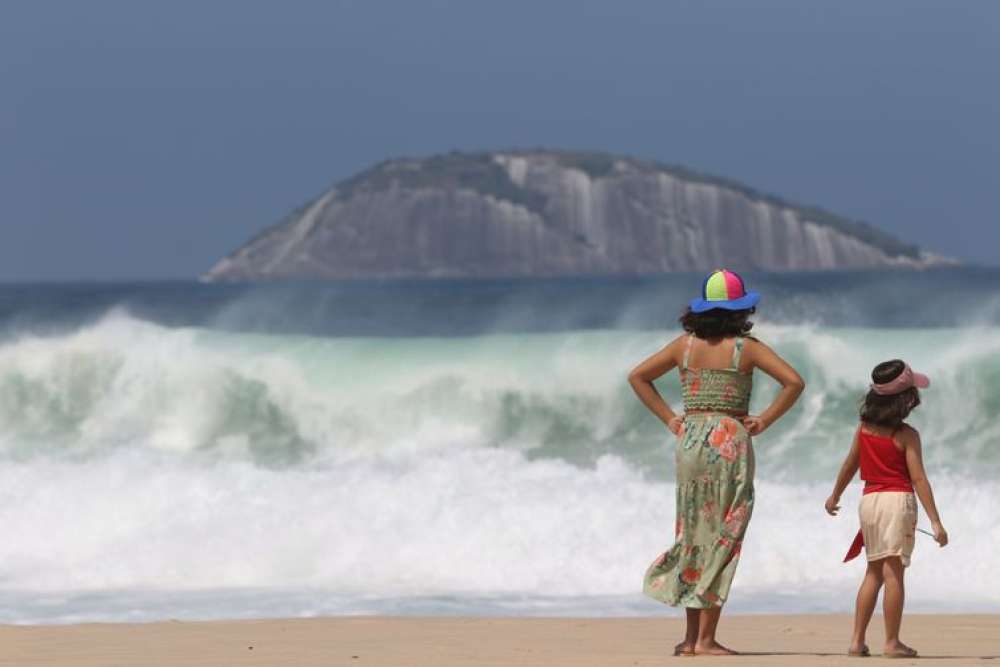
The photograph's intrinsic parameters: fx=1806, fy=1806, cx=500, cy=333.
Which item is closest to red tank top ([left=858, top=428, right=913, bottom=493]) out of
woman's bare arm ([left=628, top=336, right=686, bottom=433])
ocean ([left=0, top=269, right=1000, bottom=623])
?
woman's bare arm ([left=628, top=336, right=686, bottom=433])

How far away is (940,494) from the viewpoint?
12.8m

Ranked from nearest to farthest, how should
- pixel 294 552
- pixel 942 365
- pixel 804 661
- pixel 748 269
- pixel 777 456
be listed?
pixel 804 661
pixel 294 552
pixel 777 456
pixel 942 365
pixel 748 269

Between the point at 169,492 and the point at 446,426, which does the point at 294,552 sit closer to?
the point at 169,492

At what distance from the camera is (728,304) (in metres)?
6.59

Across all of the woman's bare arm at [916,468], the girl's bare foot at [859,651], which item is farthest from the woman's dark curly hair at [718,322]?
the girl's bare foot at [859,651]

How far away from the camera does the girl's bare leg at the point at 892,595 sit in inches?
262

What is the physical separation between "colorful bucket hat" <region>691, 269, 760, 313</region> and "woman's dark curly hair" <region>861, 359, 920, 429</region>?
534 millimetres

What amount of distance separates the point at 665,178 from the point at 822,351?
484ft

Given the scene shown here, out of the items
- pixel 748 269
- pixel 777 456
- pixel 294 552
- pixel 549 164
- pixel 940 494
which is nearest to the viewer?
pixel 294 552

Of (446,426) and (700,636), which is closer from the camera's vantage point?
(700,636)

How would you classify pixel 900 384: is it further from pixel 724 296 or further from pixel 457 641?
pixel 457 641

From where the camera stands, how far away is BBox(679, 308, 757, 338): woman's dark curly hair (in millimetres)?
6613

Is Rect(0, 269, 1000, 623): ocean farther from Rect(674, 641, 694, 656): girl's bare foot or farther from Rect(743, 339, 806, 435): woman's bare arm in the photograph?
Rect(743, 339, 806, 435): woman's bare arm

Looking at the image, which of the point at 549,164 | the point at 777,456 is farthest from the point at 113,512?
the point at 549,164
